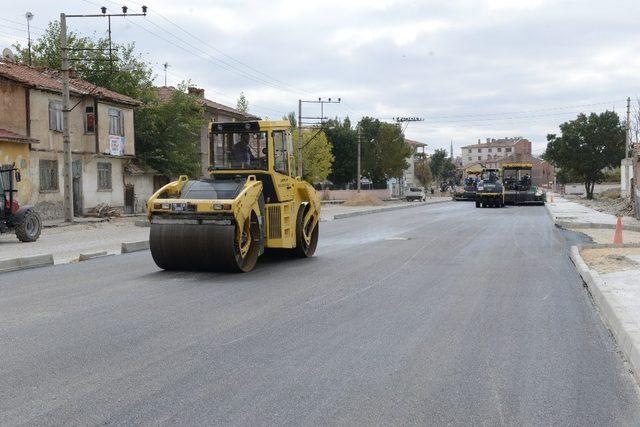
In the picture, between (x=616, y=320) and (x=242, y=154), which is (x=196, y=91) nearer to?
(x=242, y=154)

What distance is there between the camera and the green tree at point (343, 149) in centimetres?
7475

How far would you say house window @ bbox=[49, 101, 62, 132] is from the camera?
2988 centimetres

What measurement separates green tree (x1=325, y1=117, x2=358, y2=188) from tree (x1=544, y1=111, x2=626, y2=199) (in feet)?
73.7

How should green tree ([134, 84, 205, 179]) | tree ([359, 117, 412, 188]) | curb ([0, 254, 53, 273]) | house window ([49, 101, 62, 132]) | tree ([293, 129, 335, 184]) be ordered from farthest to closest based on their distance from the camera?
tree ([359, 117, 412, 188]) < tree ([293, 129, 335, 184]) < green tree ([134, 84, 205, 179]) < house window ([49, 101, 62, 132]) < curb ([0, 254, 53, 273])

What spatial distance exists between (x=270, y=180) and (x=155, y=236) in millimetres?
2537

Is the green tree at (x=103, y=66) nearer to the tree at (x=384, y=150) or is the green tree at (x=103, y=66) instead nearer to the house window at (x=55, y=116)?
the house window at (x=55, y=116)

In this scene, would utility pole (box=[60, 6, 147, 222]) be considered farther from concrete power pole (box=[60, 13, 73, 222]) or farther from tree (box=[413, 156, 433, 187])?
tree (box=[413, 156, 433, 187])

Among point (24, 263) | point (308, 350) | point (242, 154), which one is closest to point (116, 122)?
point (24, 263)

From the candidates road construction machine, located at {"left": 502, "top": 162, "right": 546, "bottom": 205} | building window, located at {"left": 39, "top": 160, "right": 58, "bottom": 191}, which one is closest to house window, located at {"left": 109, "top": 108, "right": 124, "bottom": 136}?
building window, located at {"left": 39, "top": 160, "right": 58, "bottom": 191}

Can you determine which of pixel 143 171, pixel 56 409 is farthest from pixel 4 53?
pixel 56 409

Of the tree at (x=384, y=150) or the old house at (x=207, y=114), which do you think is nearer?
the old house at (x=207, y=114)

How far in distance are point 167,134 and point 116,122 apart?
195 inches

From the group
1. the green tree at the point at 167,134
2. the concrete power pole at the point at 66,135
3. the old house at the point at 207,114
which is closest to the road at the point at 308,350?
the concrete power pole at the point at 66,135

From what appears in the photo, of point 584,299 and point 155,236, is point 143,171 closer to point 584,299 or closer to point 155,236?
point 155,236
